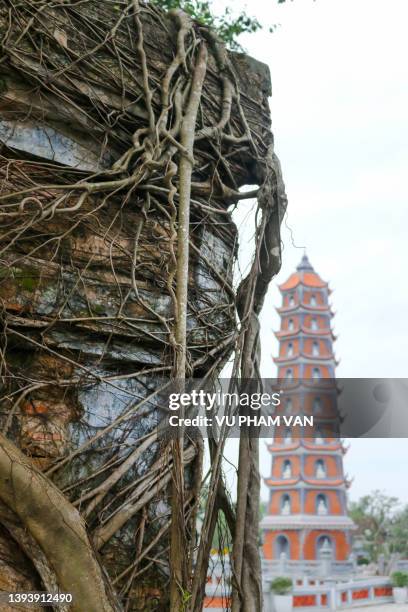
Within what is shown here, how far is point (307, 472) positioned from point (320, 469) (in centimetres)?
50

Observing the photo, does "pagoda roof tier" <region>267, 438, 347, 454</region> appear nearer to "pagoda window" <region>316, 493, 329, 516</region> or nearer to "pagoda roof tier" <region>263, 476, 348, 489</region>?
"pagoda roof tier" <region>263, 476, 348, 489</region>

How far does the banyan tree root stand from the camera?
1.77 meters

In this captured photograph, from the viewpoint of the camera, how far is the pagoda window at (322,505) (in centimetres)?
1895

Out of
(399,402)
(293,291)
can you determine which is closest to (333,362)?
(293,291)

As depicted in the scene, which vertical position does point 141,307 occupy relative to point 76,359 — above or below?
above

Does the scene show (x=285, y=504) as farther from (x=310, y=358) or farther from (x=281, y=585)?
(x=281, y=585)

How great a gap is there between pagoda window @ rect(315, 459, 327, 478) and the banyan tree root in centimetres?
1759

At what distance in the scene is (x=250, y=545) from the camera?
2.04 meters

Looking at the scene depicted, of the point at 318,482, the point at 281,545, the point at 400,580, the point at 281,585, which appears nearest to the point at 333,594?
the point at 281,585

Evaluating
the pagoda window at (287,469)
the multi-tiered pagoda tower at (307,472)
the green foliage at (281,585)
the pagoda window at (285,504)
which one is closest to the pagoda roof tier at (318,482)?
the multi-tiered pagoda tower at (307,472)

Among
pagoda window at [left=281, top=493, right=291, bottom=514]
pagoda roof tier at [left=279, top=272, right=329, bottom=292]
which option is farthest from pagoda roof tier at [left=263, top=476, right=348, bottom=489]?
pagoda roof tier at [left=279, top=272, right=329, bottom=292]

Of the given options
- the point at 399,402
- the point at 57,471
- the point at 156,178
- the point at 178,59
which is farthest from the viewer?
the point at 399,402

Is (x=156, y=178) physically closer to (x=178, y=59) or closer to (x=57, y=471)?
(x=178, y=59)

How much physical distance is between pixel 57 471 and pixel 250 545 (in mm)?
699
